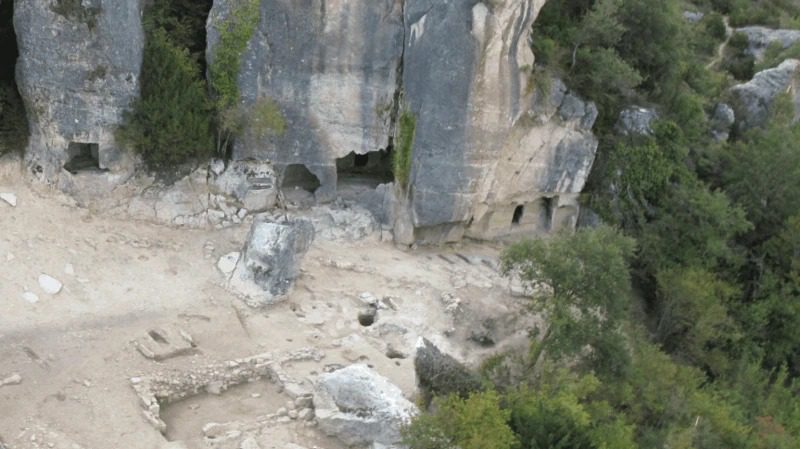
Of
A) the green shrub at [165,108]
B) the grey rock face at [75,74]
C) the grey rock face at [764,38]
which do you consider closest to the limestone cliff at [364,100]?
the grey rock face at [75,74]

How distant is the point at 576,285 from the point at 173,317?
24.9 ft

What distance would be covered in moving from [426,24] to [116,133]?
7112 millimetres

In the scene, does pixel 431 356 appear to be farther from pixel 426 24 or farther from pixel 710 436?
pixel 426 24

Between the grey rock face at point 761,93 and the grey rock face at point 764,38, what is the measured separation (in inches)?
179

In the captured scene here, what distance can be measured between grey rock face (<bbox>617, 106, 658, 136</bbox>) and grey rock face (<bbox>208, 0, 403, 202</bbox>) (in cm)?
639

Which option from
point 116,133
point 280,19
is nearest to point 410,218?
point 280,19

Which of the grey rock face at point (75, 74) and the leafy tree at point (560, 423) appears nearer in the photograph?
the leafy tree at point (560, 423)

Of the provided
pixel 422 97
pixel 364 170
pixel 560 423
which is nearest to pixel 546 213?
pixel 364 170

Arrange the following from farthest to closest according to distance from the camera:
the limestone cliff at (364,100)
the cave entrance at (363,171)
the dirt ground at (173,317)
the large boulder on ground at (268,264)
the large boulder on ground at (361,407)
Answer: the cave entrance at (363,171)
the limestone cliff at (364,100)
the large boulder on ground at (268,264)
the large boulder on ground at (361,407)
the dirt ground at (173,317)

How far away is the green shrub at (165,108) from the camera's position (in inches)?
650

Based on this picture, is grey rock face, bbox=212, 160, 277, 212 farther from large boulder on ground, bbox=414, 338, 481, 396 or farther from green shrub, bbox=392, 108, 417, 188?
large boulder on ground, bbox=414, 338, 481, 396

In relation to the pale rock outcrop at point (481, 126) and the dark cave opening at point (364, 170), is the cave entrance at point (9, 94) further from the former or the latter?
the pale rock outcrop at point (481, 126)

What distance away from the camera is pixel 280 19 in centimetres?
1697

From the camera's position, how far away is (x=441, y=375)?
42.3 feet
